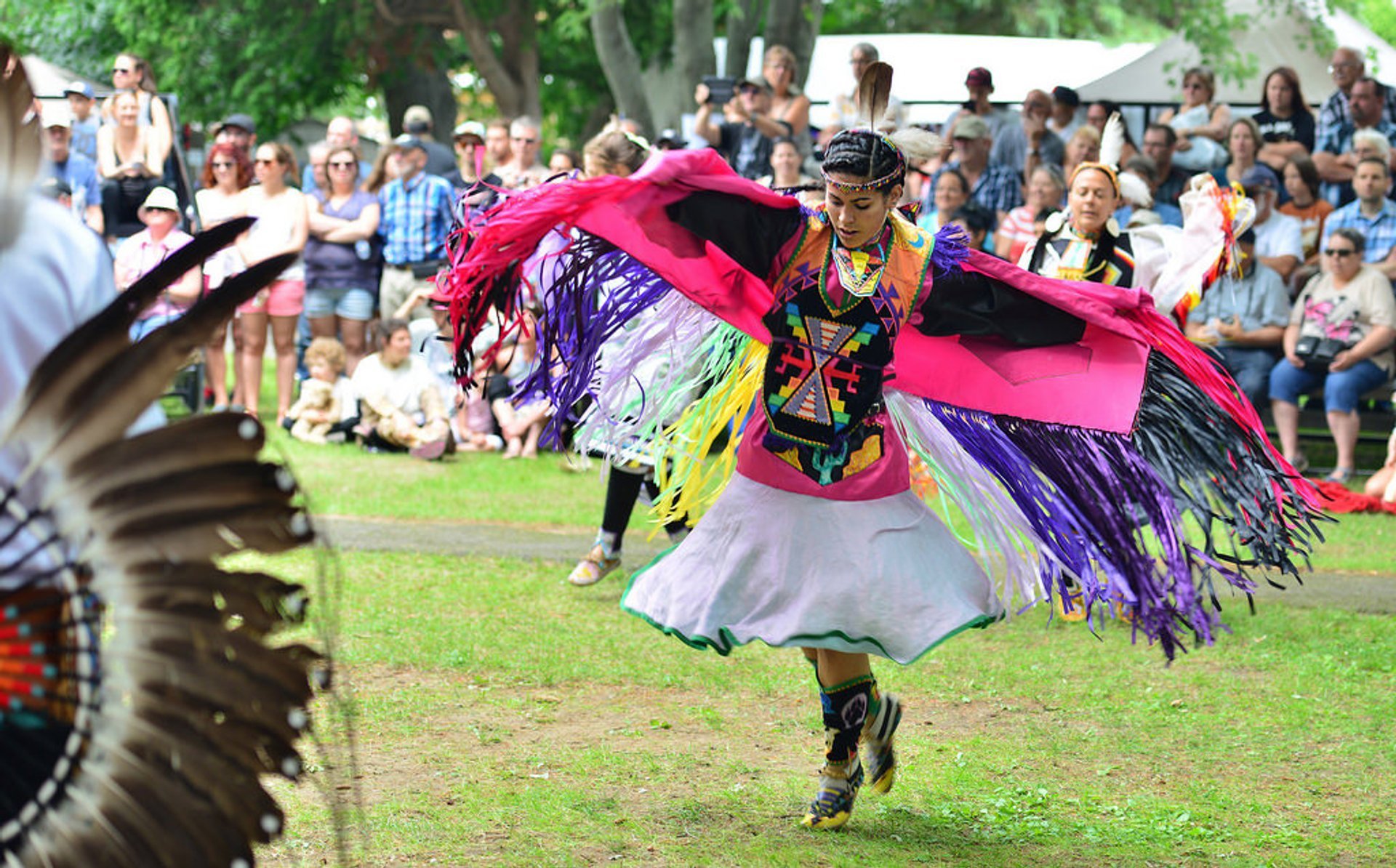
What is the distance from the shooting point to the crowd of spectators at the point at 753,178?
1009 centimetres

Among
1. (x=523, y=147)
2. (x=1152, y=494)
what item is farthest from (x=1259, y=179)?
(x=1152, y=494)

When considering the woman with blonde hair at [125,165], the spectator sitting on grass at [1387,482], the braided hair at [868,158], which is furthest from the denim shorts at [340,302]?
the braided hair at [868,158]

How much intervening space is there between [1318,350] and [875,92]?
6.58 metres

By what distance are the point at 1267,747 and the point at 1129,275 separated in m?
2.10

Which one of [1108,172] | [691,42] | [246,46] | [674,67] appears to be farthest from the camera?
[246,46]

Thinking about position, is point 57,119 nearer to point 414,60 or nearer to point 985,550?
point 985,550

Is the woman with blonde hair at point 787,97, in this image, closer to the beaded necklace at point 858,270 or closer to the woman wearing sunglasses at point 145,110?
the woman wearing sunglasses at point 145,110

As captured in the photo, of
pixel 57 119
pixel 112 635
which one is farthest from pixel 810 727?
pixel 57 119

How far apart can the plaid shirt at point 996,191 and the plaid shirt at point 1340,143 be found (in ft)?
6.87

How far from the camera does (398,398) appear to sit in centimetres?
1087

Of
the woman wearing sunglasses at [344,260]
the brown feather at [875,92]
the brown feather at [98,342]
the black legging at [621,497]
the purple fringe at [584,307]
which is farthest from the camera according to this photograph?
the woman wearing sunglasses at [344,260]

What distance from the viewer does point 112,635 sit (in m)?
2.13

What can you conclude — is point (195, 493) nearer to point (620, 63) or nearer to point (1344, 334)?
point (1344, 334)

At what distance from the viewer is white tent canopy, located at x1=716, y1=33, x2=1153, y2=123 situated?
1655 cm
